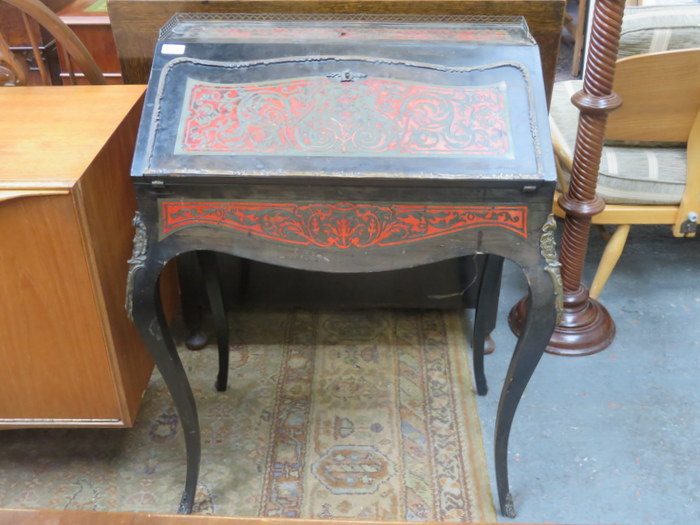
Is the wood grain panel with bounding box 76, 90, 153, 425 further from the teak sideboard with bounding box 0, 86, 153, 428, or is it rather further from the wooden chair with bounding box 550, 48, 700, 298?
the wooden chair with bounding box 550, 48, 700, 298

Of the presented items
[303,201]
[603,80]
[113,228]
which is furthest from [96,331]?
[603,80]

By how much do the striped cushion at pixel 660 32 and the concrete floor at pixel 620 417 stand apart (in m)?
0.79

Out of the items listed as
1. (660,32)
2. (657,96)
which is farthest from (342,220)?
(660,32)

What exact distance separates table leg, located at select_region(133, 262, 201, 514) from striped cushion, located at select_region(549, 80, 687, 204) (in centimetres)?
128

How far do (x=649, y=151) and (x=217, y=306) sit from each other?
1.30m

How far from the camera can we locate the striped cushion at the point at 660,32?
194 centimetres

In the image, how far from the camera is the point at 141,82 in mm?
1879

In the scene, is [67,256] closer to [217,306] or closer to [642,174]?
[217,306]

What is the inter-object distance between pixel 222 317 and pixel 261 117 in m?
0.74

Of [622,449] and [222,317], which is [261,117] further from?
[622,449]

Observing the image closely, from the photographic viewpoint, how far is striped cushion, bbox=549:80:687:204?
6.75ft

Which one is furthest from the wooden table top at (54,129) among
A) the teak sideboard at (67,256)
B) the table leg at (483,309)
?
the table leg at (483,309)

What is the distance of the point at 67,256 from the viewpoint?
4.77ft

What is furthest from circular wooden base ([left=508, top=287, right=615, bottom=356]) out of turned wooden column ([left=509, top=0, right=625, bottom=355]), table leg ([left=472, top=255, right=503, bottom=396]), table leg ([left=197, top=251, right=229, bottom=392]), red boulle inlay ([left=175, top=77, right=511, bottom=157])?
red boulle inlay ([left=175, top=77, right=511, bottom=157])
